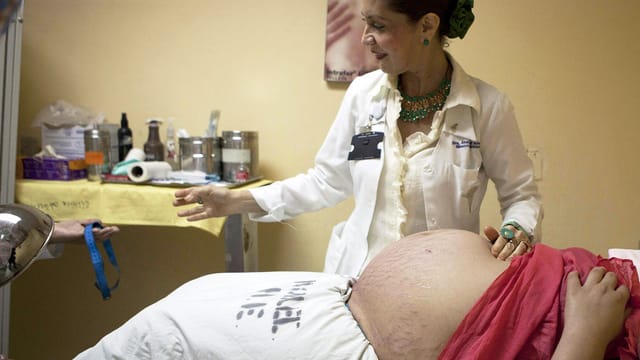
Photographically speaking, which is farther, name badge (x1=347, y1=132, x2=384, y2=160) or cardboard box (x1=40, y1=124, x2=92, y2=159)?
cardboard box (x1=40, y1=124, x2=92, y2=159)

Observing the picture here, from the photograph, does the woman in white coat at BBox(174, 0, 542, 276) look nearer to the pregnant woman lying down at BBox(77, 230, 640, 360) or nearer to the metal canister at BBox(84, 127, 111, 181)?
the pregnant woman lying down at BBox(77, 230, 640, 360)

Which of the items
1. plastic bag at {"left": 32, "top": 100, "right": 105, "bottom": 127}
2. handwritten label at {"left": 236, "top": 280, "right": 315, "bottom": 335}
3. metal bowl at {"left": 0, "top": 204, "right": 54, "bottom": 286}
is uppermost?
plastic bag at {"left": 32, "top": 100, "right": 105, "bottom": 127}

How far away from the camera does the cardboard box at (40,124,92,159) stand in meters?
1.91

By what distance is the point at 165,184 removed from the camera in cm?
171

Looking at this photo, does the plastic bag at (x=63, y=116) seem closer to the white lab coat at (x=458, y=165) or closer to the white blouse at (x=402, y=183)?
the white lab coat at (x=458, y=165)

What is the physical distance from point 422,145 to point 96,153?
3.93ft

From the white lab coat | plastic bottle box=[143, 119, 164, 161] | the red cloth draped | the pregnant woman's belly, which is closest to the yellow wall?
plastic bottle box=[143, 119, 164, 161]

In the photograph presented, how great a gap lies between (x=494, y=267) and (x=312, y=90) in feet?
4.37

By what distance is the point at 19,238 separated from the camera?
0.70 meters

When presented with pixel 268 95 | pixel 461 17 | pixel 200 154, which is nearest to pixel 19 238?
pixel 461 17

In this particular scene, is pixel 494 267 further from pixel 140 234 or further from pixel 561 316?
pixel 140 234

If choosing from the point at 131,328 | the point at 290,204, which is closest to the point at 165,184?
the point at 290,204

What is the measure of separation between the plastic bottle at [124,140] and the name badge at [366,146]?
3.45 ft

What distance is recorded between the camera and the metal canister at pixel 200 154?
6.09ft
